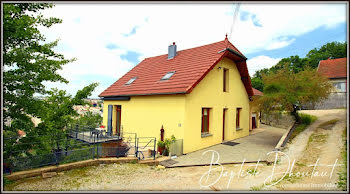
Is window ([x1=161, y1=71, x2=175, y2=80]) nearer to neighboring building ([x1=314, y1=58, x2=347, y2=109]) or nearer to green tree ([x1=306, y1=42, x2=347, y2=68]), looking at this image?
neighboring building ([x1=314, y1=58, x2=347, y2=109])

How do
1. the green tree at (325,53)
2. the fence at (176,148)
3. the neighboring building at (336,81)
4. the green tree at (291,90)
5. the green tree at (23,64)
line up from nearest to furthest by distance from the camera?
the green tree at (23,64)
the fence at (176,148)
the green tree at (291,90)
the neighboring building at (336,81)
the green tree at (325,53)

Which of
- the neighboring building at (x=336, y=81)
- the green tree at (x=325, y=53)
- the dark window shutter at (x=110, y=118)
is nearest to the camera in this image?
the dark window shutter at (x=110, y=118)

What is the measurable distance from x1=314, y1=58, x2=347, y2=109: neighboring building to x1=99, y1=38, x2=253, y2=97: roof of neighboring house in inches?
351

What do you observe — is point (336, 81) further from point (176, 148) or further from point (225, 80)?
point (176, 148)

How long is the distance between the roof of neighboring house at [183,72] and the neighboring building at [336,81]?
8907 mm

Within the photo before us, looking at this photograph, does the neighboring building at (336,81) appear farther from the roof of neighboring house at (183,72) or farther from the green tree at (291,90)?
the roof of neighboring house at (183,72)

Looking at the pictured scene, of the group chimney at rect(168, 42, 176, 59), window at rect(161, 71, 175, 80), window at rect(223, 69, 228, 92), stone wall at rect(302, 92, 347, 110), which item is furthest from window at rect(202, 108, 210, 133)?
stone wall at rect(302, 92, 347, 110)

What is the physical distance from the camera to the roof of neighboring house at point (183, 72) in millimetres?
9602

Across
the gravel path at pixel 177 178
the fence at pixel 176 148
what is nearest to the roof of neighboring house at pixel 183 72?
the fence at pixel 176 148

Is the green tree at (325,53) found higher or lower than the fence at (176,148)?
higher

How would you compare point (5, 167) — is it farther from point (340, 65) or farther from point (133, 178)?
point (340, 65)

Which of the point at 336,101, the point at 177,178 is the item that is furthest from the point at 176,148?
the point at 336,101

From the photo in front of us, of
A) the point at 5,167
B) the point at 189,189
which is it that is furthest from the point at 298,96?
the point at 5,167

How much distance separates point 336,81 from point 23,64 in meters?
30.9
